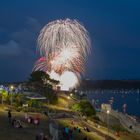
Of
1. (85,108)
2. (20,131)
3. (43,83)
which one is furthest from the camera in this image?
(43,83)

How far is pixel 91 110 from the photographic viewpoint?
9756 centimetres

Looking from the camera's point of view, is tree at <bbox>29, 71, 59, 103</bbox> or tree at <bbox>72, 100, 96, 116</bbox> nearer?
tree at <bbox>72, 100, 96, 116</bbox>

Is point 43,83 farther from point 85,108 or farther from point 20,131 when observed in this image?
point 20,131

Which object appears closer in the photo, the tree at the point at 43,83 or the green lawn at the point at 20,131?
the green lawn at the point at 20,131

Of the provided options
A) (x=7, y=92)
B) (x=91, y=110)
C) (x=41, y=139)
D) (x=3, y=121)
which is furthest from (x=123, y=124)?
(x=41, y=139)

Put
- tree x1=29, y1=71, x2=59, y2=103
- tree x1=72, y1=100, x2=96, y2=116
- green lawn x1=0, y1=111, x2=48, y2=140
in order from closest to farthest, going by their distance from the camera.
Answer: green lawn x1=0, y1=111, x2=48, y2=140
tree x1=72, y1=100, x2=96, y2=116
tree x1=29, y1=71, x2=59, y2=103

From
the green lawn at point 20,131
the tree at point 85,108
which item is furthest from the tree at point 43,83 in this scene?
the green lawn at point 20,131

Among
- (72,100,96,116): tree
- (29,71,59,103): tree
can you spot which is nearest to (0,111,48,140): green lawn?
(72,100,96,116): tree

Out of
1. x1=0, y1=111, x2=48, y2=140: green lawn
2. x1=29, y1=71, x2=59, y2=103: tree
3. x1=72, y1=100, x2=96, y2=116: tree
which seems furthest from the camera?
x1=29, y1=71, x2=59, y2=103: tree

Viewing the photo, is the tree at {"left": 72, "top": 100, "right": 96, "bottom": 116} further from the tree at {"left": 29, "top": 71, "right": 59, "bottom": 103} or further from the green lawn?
the green lawn

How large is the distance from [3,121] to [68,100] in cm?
5274

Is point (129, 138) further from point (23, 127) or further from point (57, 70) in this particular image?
point (57, 70)

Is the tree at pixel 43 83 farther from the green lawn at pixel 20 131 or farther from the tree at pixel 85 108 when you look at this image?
the green lawn at pixel 20 131

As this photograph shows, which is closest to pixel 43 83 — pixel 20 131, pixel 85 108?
pixel 85 108
